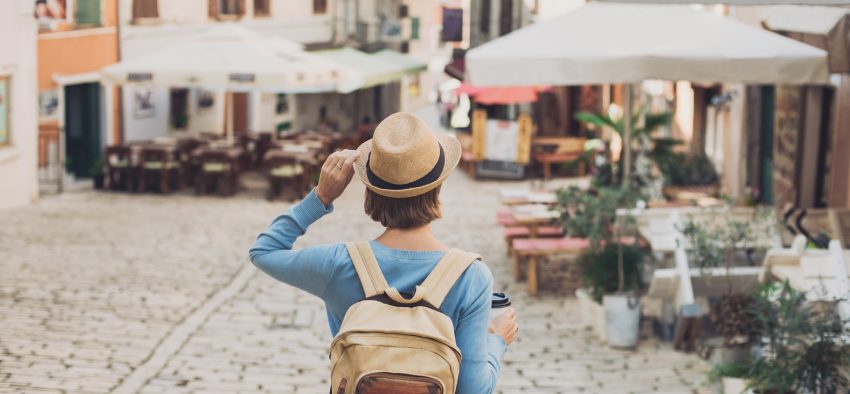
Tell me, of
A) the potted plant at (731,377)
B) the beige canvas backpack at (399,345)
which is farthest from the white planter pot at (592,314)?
the beige canvas backpack at (399,345)

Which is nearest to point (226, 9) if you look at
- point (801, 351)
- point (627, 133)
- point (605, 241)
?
point (627, 133)

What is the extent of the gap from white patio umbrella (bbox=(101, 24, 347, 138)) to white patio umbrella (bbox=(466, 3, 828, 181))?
27.4 feet

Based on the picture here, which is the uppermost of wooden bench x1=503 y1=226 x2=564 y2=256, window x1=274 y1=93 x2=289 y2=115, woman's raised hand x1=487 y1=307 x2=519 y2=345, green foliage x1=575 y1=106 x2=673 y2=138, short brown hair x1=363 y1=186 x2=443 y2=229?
short brown hair x1=363 y1=186 x2=443 y2=229

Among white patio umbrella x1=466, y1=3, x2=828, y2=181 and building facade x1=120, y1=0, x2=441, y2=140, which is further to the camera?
building facade x1=120, y1=0, x2=441, y2=140

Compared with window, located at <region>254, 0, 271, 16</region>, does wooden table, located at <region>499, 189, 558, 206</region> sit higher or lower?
lower

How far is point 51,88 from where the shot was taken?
20.8 meters

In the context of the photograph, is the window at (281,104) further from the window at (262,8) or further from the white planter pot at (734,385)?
the white planter pot at (734,385)

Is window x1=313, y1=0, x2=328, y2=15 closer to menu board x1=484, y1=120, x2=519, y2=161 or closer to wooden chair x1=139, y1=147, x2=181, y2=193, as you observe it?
menu board x1=484, y1=120, x2=519, y2=161

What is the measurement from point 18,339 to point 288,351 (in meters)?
2.05

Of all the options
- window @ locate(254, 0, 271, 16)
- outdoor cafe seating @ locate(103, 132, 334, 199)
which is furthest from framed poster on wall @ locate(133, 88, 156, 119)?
window @ locate(254, 0, 271, 16)

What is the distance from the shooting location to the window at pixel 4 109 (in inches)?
745

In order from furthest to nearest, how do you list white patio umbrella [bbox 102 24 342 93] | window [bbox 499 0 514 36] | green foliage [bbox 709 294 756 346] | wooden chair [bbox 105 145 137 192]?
1. window [bbox 499 0 514 36]
2. wooden chair [bbox 105 145 137 192]
3. white patio umbrella [bbox 102 24 342 93]
4. green foliage [bbox 709 294 756 346]

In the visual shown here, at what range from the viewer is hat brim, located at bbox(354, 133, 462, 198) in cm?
372

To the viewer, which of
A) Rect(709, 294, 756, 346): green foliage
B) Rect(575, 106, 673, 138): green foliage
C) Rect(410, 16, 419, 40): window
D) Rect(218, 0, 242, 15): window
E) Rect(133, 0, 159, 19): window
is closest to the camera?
Rect(709, 294, 756, 346): green foliage
